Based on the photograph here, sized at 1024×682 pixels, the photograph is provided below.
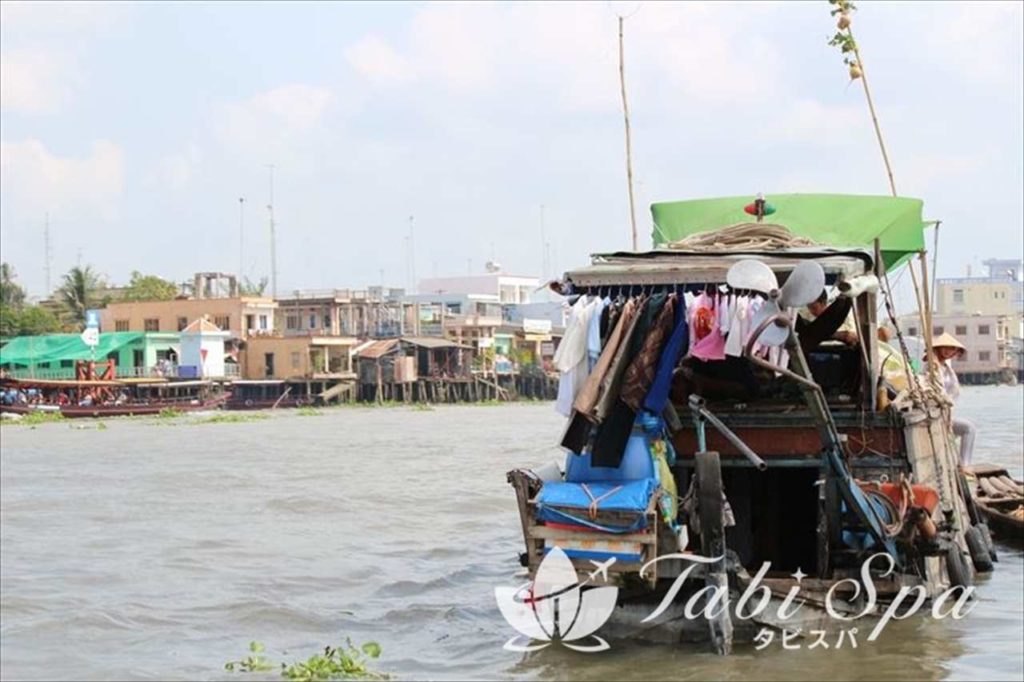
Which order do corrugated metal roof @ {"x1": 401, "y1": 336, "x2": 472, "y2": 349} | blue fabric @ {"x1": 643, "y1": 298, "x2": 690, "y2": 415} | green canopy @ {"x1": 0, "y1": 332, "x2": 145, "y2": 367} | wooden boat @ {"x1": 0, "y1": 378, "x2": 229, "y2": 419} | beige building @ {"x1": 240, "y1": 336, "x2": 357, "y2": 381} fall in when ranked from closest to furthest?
blue fabric @ {"x1": 643, "y1": 298, "x2": 690, "y2": 415} → wooden boat @ {"x1": 0, "y1": 378, "x2": 229, "y2": 419} → green canopy @ {"x1": 0, "y1": 332, "x2": 145, "y2": 367} → beige building @ {"x1": 240, "y1": 336, "x2": 357, "y2": 381} → corrugated metal roof @ {"x1": 401, "y1": 336, "x2": 472, "y2": 349}

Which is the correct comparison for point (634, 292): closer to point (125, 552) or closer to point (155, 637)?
point (155, 637)

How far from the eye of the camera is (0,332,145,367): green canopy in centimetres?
5066

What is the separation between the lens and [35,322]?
56.1m

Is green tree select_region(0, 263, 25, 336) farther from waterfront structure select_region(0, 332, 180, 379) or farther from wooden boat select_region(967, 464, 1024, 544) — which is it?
wooden boat select_region(967, 464, 1024, 544)

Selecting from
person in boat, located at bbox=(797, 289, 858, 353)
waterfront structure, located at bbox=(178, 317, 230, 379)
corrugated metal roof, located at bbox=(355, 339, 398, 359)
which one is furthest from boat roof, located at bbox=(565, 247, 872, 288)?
corrugated metal roof, located at bbox=(355, 339, 398, 359)

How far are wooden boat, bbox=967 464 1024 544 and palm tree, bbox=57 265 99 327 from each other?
176 feet

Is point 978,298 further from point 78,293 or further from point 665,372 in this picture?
point 665,372

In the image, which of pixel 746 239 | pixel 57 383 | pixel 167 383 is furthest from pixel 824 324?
pixel 167 383

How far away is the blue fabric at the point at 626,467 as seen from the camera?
20.3ft

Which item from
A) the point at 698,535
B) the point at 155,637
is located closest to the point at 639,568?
the point at 698,535

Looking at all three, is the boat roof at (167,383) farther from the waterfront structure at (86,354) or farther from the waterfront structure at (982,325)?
the waterfront structure at (982,325)

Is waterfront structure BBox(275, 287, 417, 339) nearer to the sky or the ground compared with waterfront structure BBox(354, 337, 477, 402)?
nearer to the sky

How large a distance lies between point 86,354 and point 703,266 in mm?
47061

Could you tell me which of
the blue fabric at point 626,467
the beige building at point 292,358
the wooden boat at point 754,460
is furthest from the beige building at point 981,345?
the blue fabric at point 626,467
